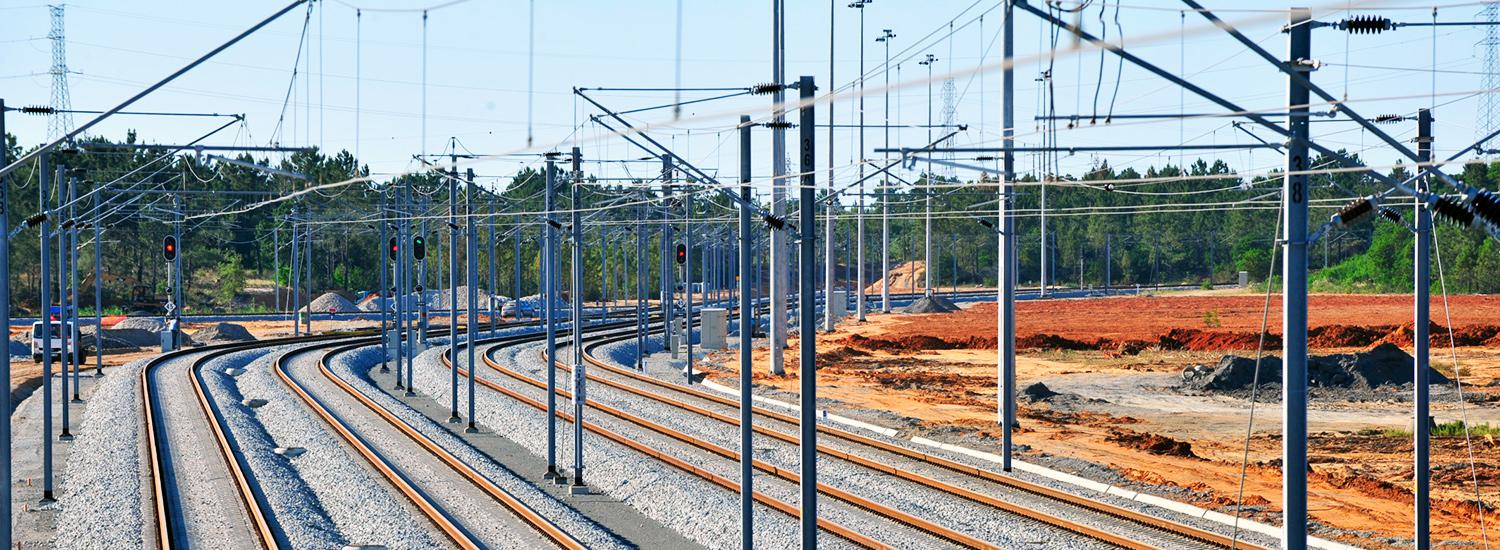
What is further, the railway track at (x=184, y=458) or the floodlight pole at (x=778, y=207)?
the floodlight pole at (x=778, y=207)

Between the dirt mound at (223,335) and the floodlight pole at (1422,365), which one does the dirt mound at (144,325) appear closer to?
the dirt mound at (223,335)

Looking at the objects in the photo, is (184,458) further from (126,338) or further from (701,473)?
(126,338)

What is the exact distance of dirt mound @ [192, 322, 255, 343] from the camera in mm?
64938

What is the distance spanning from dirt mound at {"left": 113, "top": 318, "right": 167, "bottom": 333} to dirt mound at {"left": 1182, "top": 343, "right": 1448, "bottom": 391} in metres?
48.5

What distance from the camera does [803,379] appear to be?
46.2ft

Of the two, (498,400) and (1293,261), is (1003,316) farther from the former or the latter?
(498,400)

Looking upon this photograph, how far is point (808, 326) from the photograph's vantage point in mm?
14031

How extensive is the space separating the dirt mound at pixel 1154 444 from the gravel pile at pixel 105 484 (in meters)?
18.3

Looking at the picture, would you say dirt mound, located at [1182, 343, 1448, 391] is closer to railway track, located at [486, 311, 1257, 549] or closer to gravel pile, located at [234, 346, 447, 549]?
railway track, located at [486, 311, 1257, 549]

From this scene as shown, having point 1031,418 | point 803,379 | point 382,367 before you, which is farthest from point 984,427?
point 382,367

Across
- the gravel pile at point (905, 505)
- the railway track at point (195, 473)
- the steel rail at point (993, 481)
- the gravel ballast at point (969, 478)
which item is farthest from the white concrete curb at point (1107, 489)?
the railway track at point (195, 473)

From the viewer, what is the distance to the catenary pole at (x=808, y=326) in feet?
45.0

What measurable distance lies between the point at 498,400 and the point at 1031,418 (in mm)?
14134

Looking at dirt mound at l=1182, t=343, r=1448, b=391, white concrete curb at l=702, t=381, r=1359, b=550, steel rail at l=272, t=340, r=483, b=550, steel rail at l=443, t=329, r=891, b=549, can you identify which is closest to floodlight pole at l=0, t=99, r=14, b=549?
steel rail at l=272, t=340, r=483, b=550
